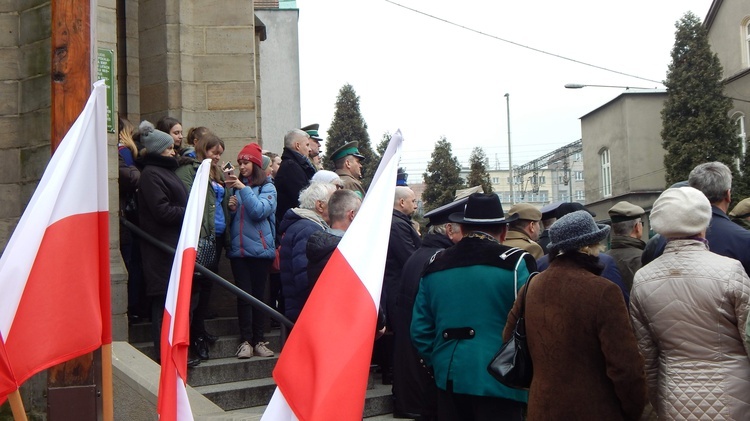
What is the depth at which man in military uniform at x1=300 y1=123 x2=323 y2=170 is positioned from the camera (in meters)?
9.70

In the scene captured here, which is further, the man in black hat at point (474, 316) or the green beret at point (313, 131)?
the green beret at point (313, 131)

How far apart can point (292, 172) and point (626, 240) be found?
351 centimetres

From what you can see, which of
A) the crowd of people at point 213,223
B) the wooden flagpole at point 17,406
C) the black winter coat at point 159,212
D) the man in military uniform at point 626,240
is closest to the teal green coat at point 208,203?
the crowd of people at point 213,223

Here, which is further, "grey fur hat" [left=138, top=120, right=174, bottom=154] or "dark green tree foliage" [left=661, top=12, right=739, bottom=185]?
"dark green tree foliage" [left=661, top=12, right=739, bottom=185]

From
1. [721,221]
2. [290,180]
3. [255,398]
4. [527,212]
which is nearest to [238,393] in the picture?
[255,398]

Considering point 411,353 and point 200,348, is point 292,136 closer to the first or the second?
point 200,348

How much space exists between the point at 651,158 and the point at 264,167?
43.6 metres

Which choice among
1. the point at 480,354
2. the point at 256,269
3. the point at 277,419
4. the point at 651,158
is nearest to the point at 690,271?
the point at 480,354

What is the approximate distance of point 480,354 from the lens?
5.11 metres

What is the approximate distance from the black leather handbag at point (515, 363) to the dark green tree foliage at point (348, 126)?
46.9 meters

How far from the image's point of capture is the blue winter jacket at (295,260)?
7.29m

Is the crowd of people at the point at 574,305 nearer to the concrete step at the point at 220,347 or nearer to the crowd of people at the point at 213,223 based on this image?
the crowd of people at the point at 213,223

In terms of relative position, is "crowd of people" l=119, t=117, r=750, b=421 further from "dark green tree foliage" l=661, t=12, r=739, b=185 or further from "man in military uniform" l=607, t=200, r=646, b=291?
"dark green tree foliage" l=661, t=12, r=739, b=185

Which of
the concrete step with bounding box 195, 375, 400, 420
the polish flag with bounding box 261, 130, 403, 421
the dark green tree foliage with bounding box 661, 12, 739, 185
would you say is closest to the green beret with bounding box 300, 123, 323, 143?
the concrete step with bounding box 195, 375, 400, 420
